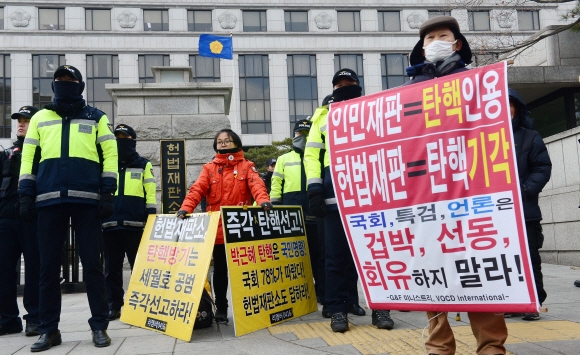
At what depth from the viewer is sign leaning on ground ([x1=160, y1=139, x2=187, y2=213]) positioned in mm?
9703

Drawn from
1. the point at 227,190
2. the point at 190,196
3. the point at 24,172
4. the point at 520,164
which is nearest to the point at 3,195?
the point at 24,172

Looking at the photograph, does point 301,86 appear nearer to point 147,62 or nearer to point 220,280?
point 147,62

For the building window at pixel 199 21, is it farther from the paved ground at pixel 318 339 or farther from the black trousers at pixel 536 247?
the black trousers at pixel 536 247

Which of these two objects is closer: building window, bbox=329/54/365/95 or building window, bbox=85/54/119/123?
building window, bbox=85/54/119/123

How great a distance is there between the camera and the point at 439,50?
3.20 meters

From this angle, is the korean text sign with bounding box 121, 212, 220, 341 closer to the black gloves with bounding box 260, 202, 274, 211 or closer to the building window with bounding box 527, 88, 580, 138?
the black gloves with bounding box 260, 202, 274, 211

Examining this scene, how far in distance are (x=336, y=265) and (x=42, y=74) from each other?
37141 millimetres

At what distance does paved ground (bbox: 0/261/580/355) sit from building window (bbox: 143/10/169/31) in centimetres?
3539

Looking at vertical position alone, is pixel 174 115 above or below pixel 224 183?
above

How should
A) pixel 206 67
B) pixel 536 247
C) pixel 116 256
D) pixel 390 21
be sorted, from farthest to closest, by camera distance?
pixel 390 21 → pixel 206 67 → pixel 116 256 → pixel 536 247

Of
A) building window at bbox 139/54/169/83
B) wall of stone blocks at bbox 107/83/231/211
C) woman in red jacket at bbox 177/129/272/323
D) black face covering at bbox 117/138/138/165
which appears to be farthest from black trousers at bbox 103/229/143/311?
building window at bbox 139/54/169/83

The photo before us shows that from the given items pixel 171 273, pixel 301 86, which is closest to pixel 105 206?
pixel 171 273

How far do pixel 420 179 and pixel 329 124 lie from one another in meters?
0.82

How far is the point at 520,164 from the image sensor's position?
15.8ft
